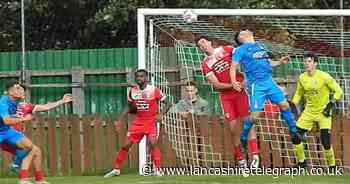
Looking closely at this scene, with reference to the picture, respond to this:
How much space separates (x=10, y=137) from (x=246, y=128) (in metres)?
3.52

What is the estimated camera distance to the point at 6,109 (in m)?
13.6

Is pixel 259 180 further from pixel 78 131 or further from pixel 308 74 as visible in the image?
pixel 78 131

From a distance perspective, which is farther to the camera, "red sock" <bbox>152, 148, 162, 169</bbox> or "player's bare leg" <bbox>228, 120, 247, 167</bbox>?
"red sock" <bbox>152, 148, 162, 169</bbox>

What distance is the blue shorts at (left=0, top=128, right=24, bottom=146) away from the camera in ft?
44.9

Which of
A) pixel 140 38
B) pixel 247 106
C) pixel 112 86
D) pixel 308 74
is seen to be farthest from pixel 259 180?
pixel 112 86

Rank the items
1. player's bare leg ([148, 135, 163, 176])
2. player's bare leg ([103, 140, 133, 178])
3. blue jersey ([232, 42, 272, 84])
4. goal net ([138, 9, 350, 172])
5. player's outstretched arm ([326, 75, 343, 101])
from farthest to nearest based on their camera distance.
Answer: goal net ([138, 9, 350, 172]), player's bare leg ([103, 140, 133, 178]), player's bare leg ([148, 135, 163, 176]), player's outstretched arm ([326, 75, 343, 101]), blue jersey ([232, 42, 272, 84])

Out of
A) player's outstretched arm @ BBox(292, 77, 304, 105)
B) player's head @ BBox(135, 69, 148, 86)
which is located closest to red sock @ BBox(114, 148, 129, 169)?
player's head @ BBox(135, 69, 148, 86)

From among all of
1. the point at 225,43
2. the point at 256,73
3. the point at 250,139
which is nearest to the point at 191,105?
the point at 225,43

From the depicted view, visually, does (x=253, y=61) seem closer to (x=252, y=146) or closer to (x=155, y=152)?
(x=252, y=146)

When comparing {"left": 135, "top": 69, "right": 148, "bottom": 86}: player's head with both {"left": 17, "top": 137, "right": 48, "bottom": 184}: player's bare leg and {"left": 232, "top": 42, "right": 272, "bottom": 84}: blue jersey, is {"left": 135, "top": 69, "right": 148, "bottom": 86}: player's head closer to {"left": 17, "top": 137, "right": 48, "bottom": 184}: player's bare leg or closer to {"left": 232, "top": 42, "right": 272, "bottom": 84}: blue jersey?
{"left": 232, "top": 42, "right": 272, "bottom": 84}: blue jersey

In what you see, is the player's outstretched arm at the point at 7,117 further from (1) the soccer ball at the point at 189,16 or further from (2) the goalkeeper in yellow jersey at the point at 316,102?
(2) the goalkeeper in yellow jersey at the point at 316,102

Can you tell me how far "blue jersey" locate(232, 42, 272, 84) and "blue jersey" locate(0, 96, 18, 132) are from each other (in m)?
3.31

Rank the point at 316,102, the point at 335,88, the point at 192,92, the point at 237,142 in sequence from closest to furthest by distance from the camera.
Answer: the point at 237,142, the point at 335,88, the point at 316,102, the point at 192,92

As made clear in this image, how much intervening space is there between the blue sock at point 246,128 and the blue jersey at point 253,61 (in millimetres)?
590
